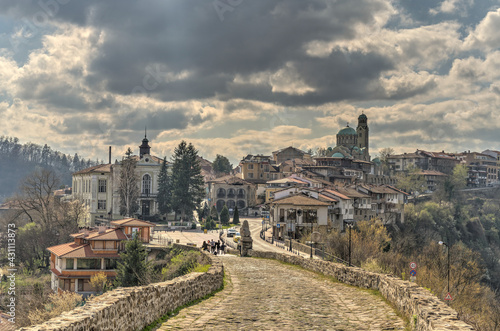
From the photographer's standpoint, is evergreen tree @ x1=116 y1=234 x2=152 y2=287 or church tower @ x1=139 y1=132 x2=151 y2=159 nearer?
evergreen tree @ x1=116 y1=234 x2=152 y2=287

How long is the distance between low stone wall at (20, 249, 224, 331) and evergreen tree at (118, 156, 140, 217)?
6927 centimetres

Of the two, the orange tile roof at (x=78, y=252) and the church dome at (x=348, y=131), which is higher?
the church dome at (x=348, y=131)

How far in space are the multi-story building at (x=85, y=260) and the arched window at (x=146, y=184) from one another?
33901 millimetres

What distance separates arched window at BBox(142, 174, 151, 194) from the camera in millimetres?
87000

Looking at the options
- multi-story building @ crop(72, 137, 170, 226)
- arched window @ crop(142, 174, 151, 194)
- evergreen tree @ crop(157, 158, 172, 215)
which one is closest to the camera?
multi-story building @ crop(72, 137, 170, 226)

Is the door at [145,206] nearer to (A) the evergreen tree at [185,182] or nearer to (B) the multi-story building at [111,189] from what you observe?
(B) the multi-story building at [111,189]

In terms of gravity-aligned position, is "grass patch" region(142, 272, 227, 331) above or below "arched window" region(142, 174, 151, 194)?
below

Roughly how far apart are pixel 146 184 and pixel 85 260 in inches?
1508

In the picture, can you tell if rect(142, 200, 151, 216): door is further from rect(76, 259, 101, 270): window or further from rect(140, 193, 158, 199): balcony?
rect(76, 259, 101, 270): window

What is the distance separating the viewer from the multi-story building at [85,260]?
48781 mm

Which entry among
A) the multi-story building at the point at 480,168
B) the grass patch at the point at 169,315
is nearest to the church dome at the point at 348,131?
the multi-story building at the point at 480,168

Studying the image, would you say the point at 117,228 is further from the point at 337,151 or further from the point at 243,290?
the point at 337,151

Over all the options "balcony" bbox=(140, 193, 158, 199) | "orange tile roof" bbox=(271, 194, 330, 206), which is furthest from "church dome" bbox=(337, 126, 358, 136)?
"orange tile roof" bbox=(271, 194, 330, 206)

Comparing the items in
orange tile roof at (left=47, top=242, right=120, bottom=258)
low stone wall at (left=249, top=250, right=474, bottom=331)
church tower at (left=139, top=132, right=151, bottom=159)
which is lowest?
orange tile roof at (left=47, top=242, right=120, bottom=258)
